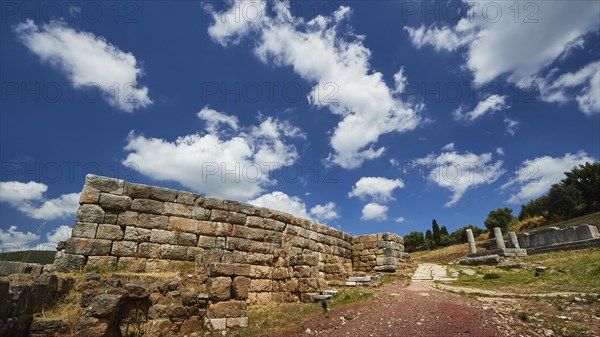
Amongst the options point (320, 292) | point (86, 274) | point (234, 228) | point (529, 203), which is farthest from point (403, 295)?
point (529, 203)

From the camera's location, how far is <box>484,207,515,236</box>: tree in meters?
52.0

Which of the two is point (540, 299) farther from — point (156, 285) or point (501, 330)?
point (156, 285)

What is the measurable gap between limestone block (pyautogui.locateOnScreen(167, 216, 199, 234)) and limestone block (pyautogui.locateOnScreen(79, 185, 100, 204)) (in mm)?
2172

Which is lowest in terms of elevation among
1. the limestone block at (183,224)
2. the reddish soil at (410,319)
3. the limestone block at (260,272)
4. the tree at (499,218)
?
the reddish soil at (410,319)

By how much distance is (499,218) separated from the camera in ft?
174

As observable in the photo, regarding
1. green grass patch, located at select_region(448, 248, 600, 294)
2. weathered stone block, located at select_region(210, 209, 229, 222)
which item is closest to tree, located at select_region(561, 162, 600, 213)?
green grass patch, located at select_region(448, 248, 600, 294)

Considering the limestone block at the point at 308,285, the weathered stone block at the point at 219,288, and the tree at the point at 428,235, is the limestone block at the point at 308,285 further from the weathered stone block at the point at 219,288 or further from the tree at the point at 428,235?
the tree at the point at 428,235

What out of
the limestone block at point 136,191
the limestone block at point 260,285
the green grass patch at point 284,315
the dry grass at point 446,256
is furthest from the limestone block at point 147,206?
the dry grass at point 446,256

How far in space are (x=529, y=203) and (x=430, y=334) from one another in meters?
58.7

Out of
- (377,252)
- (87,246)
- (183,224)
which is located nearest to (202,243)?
(183,224)

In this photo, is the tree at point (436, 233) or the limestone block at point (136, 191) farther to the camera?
the tree at point (436, 233)

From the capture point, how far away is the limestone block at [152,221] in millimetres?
9695

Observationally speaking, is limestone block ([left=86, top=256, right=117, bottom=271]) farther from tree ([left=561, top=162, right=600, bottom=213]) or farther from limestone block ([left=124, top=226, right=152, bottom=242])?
tree ([left=561, top=162, right=600, bottom=213])

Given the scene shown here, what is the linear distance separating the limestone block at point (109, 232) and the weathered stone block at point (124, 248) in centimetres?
17
